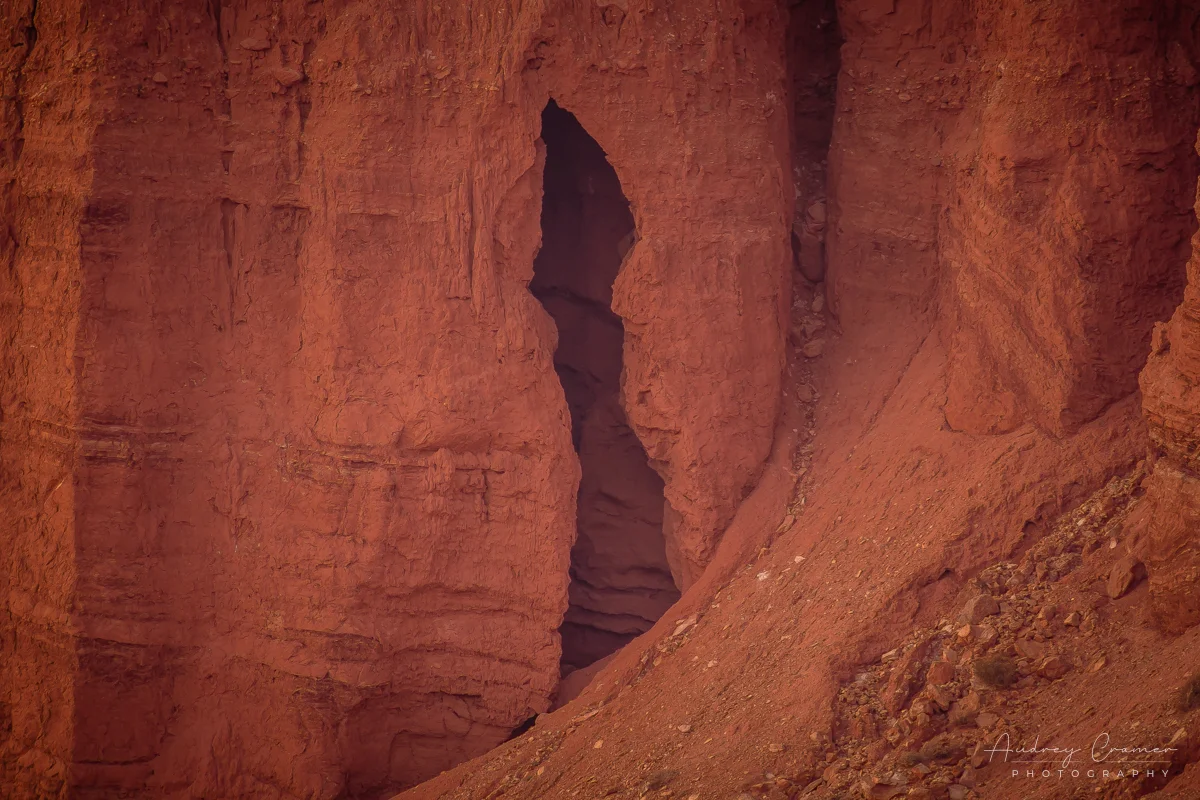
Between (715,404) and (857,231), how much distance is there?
1.69 metres

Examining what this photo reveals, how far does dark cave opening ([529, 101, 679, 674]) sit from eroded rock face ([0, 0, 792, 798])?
1.15 meters

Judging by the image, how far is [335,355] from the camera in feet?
32.7

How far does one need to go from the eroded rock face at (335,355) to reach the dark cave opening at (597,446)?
3.78ft

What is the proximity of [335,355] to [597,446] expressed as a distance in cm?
266

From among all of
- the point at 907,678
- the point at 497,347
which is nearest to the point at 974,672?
the point at 907,678

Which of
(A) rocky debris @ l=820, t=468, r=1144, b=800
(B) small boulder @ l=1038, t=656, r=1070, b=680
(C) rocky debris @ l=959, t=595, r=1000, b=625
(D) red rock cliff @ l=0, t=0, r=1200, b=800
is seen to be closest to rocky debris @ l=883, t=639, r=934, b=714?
(A) rocky debris @ l=820, t=468, r=1144, b=800

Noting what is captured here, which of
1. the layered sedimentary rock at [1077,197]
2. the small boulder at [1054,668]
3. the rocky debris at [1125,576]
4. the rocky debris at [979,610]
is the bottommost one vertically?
the small boulder at [1054,668]

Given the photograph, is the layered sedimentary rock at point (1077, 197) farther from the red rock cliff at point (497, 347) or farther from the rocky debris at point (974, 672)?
the rocky debris at point (974, 672)

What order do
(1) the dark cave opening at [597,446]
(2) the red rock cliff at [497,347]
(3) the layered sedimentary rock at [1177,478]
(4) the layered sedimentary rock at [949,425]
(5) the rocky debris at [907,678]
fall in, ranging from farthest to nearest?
(1) the dark cave opening at [597,446] → (2) the red rock cliff at [497,347] → (4) the layered sedimentary rock at [949,425] → (5) the rocky debris at [907,678] → (3) the layered sedimentary rock at [1177,478]

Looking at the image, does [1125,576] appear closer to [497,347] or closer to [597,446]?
[497,347]

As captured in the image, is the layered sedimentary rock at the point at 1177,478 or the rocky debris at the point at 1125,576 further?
the rocky debris at the point at 1125,576

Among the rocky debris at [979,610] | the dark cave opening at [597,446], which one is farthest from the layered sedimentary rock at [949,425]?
the dark cave opening at [597,446]

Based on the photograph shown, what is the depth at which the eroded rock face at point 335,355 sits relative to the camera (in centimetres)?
972

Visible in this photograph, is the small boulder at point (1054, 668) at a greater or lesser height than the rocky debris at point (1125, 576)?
lesser
